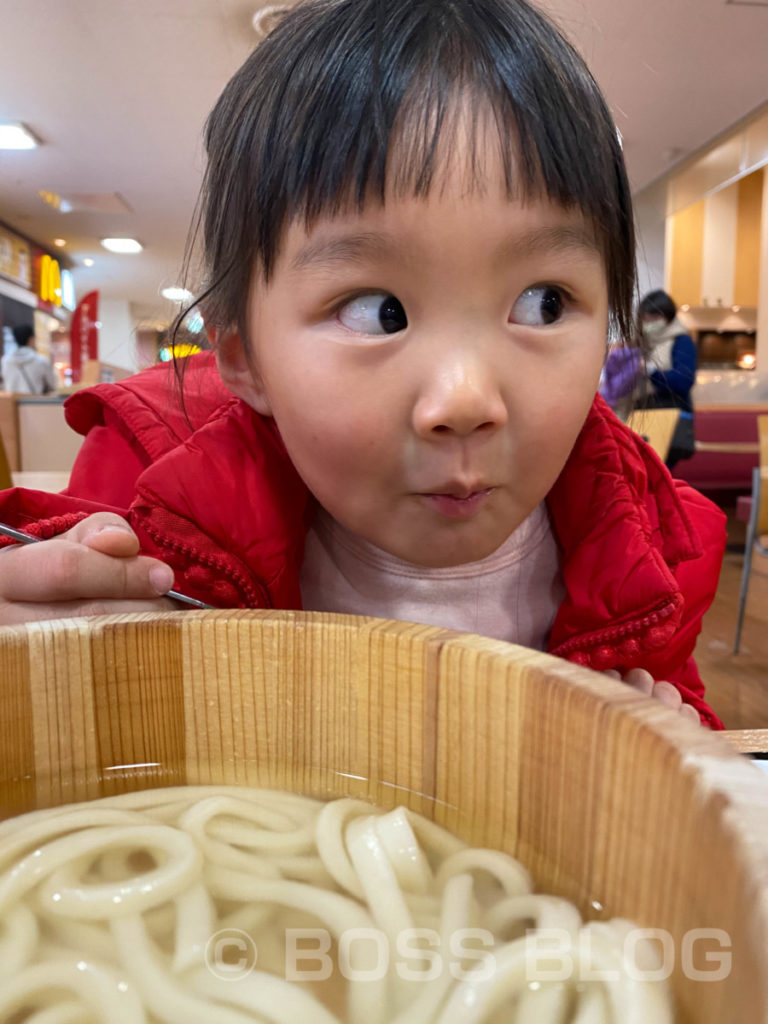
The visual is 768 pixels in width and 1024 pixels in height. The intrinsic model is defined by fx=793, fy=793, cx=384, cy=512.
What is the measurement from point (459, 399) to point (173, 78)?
4.41 meters

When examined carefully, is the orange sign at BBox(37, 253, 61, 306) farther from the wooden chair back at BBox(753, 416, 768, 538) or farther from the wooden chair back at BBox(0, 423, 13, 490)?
the wooden chair back at BBox(0, 423, 13, 490)

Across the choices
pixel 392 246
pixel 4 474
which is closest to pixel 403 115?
pixel 392 246

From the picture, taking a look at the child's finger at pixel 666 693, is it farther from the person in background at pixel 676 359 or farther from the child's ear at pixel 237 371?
the person in background at pixel 676 359

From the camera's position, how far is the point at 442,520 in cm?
49

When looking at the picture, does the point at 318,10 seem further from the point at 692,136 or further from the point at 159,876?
the point at 692,136

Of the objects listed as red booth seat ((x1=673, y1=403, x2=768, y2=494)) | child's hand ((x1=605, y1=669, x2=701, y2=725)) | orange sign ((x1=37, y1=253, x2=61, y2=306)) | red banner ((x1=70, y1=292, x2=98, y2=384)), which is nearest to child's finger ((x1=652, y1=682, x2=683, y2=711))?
child's hand ((x1=605, y1=669, x2=701, y2=725))

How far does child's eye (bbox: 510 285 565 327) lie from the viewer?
0.45m

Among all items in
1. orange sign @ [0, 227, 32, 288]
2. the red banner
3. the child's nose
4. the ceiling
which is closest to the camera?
the child's nose

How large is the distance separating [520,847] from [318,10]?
50 cm

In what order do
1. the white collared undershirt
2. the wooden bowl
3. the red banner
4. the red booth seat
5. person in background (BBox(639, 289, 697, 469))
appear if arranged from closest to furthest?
1. the wooden bowl
2. the white collared undershirt
3. person in background (BBox(639, 289, 697, 469))
4. the red booth seat
5. the red banner

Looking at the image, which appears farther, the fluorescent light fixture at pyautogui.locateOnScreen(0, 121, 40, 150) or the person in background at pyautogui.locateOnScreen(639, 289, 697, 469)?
the fluorescent light fixture at pyautogui.locateOnScreen(0, 121, 40, 150)

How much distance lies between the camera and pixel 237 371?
0.60 meters

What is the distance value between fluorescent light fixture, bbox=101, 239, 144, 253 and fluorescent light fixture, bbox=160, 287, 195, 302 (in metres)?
7.66

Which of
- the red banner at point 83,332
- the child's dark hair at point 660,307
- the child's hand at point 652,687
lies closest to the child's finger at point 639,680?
the child's hand at point 652,687
